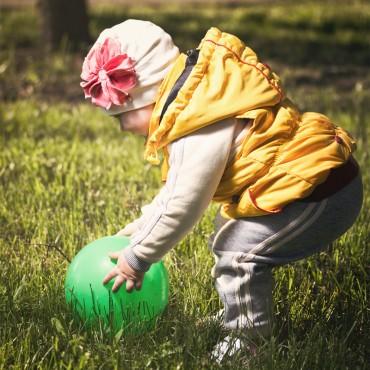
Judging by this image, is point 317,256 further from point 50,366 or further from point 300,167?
point 50,366

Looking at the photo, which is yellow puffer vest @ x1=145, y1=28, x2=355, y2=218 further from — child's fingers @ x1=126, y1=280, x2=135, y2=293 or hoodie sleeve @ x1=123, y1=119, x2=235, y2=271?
child's fingers @ x1=126, y1=280, x2=135, y2=293

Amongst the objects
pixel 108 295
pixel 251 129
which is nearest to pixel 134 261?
pixel 108 295

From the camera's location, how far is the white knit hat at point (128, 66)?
8.88 feet

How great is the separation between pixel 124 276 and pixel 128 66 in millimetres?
739

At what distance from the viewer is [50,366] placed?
2.62 m

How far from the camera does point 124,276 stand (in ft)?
9.04

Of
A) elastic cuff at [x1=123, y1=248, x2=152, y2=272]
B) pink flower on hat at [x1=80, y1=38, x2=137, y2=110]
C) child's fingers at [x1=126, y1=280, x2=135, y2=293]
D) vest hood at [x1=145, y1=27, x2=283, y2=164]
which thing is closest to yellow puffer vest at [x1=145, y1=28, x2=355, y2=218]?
vest hood at [x1=145, y1=27, x2=283, y2=164]

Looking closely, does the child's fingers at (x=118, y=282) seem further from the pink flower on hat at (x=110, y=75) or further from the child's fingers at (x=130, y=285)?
the pink flower on hat at (x=110, y=75)

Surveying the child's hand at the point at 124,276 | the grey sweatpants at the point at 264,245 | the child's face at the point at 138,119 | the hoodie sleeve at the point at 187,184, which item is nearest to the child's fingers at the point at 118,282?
the child's hand at the point at 124,276

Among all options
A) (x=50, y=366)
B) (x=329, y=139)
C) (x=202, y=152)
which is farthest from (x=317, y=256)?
(x=50, y=366)

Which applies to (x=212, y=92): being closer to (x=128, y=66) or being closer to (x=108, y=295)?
(x=128, y=66)

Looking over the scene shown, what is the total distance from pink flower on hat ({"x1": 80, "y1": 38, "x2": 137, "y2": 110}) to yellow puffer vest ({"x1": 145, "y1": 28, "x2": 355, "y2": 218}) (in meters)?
0.13

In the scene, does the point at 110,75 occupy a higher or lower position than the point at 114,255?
higher

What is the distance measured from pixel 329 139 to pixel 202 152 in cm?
47
